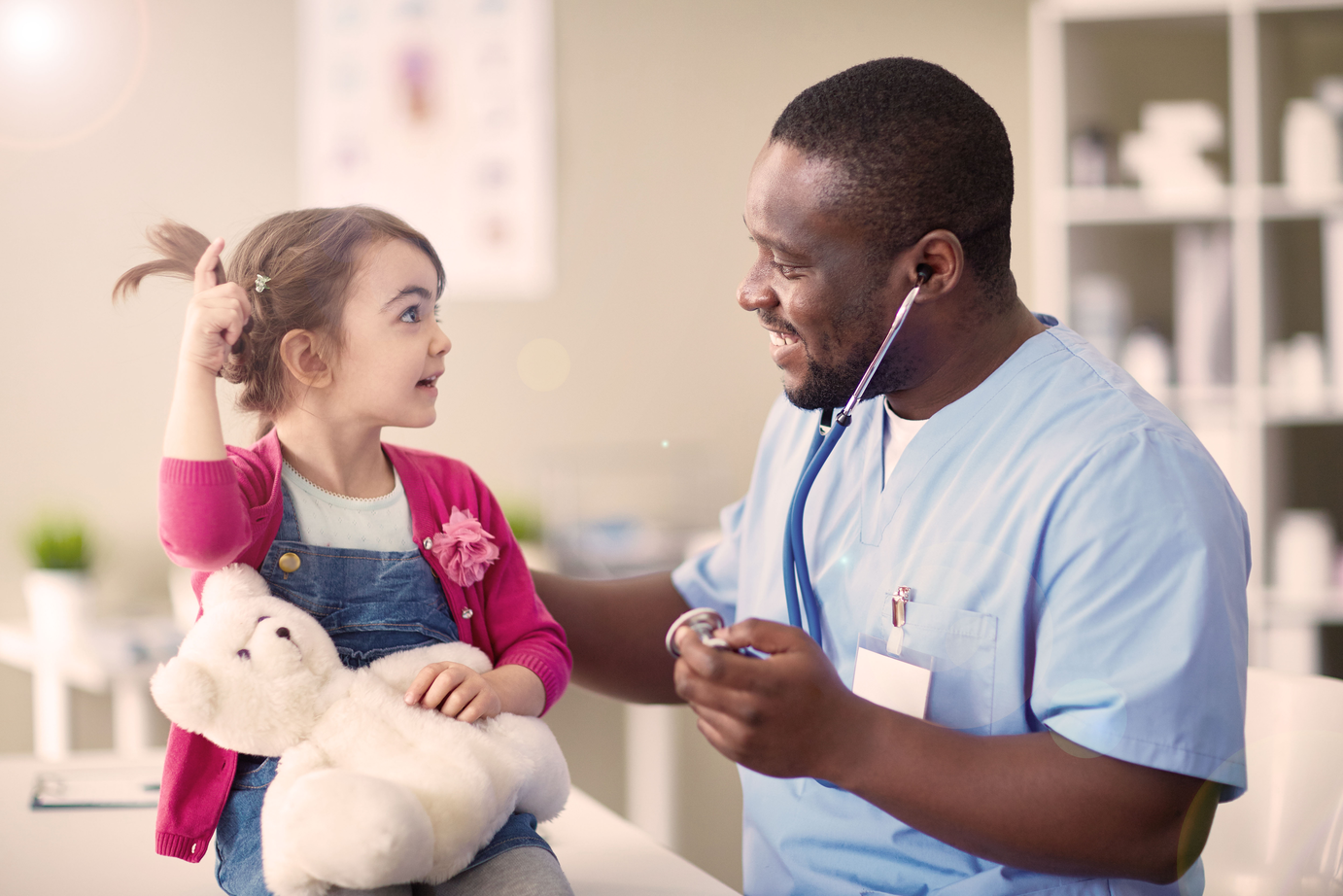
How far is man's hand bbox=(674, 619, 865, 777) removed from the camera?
2.10ft

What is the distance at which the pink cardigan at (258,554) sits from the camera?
2.27 feet

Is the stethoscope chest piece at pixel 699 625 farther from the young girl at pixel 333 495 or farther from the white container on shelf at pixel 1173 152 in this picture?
the white container on shelf at pixel 1173 152

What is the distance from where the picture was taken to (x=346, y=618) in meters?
0.78

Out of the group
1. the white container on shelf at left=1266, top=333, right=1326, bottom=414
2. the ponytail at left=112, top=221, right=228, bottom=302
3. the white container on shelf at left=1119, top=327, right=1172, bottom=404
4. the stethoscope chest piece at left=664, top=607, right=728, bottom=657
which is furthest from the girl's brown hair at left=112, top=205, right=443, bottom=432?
the white container on shelf at left=1266, top=333, right=1326, bottom=414

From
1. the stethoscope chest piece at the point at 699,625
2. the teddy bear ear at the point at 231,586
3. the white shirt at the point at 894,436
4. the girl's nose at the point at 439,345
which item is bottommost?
the stethoscope chest piece at the point at 699,625

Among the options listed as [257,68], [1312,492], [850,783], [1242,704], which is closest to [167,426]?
[850,783]

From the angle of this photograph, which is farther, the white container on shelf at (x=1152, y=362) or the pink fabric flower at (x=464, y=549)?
the white container on shelf at (x=1152, y=362)

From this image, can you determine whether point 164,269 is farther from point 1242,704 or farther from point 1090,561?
point 1242,704

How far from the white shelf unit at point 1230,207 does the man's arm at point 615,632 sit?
155 centimetres

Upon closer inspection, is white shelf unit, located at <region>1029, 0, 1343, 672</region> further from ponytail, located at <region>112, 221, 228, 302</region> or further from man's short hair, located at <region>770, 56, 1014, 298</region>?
ponytail, located at <region>112, 221, 228, 302</region>

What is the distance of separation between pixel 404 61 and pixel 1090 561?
208 centimetres

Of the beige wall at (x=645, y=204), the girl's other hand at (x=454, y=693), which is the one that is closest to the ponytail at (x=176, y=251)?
the girl's other hand at (x=454, y=693)

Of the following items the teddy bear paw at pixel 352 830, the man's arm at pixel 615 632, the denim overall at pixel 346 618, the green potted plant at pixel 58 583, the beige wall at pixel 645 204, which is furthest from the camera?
the beige wall at pixel 645 204

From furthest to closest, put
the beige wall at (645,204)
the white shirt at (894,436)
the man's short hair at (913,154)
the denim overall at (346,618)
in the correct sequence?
1. the beige wall at (645,204)
2. the white shirt at (894,436)
3. the man's short hair at (913,154)
4. the denim overall at (346,618)
